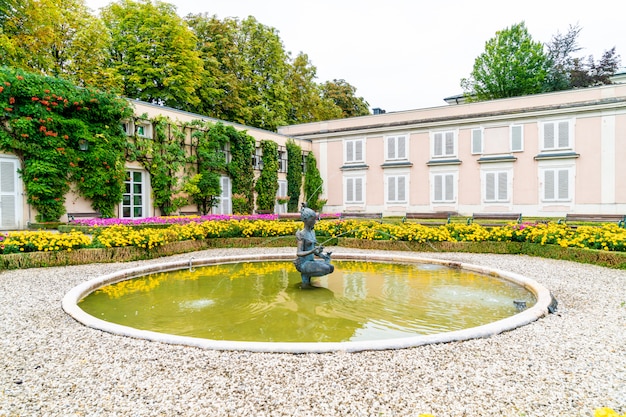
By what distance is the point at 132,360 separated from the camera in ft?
12.0

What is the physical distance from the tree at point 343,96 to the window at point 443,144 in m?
19.8

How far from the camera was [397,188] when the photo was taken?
84.6 ft

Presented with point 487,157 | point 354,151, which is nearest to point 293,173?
point 354,151

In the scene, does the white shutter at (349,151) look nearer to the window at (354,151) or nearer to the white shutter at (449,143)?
the window at (354,151)

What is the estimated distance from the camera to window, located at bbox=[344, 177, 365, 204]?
2703 cm

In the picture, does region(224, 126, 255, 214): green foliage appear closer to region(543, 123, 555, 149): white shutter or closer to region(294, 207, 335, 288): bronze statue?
region(294, 207, 335, 288): bronze statue

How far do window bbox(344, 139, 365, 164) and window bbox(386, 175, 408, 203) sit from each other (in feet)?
8.97

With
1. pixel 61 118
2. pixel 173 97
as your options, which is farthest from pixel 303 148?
pixel 61 118

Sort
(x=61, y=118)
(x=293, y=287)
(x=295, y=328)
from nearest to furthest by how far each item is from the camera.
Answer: (x=295, y=328) < (x=293, y=287) < (x=61, y=118)

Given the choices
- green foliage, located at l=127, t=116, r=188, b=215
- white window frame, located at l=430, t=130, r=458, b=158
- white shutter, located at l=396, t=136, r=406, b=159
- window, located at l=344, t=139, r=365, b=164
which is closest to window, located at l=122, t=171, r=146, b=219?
green foliage, located at l=127, t=116, r=188, b=215

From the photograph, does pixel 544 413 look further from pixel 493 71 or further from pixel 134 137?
pixel 493 71

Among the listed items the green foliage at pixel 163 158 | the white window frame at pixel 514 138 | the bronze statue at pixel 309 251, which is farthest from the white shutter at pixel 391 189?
the bronze statue at pixel 309 251

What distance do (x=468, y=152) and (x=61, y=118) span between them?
2186 centimetres

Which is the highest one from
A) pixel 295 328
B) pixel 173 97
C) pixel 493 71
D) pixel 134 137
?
pixel 493 71
